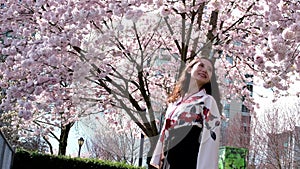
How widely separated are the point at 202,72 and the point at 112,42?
469 centimetres

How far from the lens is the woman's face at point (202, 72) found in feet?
8.95

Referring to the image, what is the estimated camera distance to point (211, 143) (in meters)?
2.43

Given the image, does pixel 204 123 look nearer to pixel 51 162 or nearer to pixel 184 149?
pixel 184 149

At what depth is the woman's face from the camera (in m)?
2.73

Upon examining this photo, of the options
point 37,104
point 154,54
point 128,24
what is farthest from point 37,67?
point 154,54

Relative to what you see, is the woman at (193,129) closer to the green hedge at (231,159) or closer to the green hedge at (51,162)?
the green hedge at (231,159)

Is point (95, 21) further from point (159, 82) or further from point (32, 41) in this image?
point (159, 82)

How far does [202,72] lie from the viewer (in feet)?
9.00

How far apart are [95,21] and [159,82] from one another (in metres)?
3.43

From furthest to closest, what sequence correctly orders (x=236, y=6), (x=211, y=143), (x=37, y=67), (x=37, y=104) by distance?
(x=236, y=6) → (x=37, y=104) → (x=37, y=67) → (x=211, y=143)

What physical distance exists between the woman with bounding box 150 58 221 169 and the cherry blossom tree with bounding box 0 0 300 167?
2.54 metres

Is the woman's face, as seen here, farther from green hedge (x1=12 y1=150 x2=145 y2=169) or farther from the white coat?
green hedge (x1=12 y1=150 x2=145 y2=169)

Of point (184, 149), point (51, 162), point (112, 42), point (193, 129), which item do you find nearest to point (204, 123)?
point (193, 129)

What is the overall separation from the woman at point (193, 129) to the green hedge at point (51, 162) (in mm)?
7802
